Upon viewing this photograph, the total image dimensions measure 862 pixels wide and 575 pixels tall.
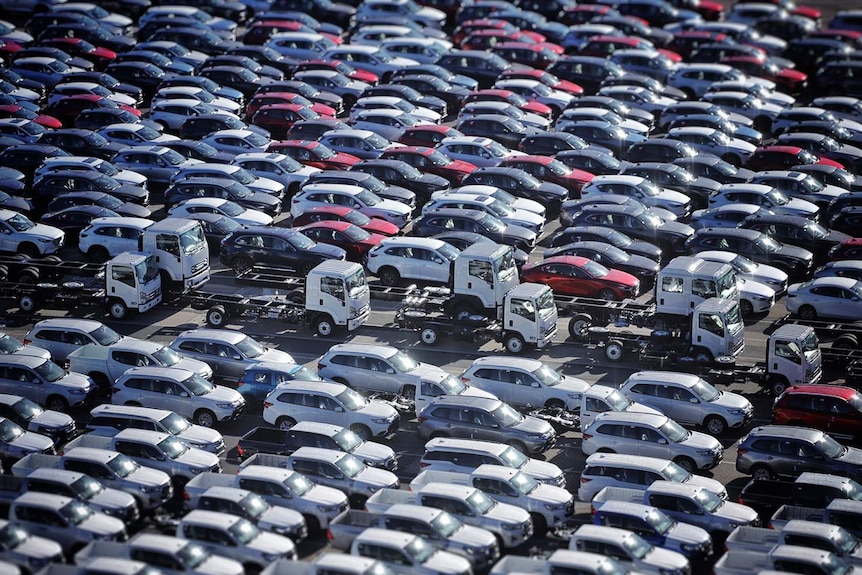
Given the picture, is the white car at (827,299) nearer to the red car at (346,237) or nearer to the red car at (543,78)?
the red car at (346,237)

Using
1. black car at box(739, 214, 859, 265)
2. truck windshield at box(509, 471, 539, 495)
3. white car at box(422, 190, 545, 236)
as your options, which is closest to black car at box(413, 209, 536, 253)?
white car at box(422, 190, 545, 236)

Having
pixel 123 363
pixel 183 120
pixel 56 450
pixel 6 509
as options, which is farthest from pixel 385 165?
pixel 6 509

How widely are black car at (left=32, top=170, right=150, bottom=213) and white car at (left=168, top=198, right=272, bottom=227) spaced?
2993 millimetres

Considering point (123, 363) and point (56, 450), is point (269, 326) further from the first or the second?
point (56, 450)

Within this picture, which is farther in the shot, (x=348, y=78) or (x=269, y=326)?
(x=348, y=78)

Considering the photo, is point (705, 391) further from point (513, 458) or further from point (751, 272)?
point (751, 272)

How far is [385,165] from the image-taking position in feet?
203

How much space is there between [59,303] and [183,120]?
18378 mm

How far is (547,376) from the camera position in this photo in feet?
149

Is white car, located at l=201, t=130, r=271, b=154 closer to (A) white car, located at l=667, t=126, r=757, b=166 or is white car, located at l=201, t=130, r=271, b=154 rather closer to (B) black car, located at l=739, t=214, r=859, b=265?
(A) white car, located at l=667, t=126, r=757, b=166

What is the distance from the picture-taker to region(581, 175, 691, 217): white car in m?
59.3

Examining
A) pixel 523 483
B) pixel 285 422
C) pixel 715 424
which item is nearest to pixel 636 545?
pixel 523 483

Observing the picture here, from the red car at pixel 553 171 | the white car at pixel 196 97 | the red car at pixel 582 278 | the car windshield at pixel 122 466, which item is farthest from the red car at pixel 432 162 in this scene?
the car windshield at pixel 122 466

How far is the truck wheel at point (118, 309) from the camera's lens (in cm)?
5200
